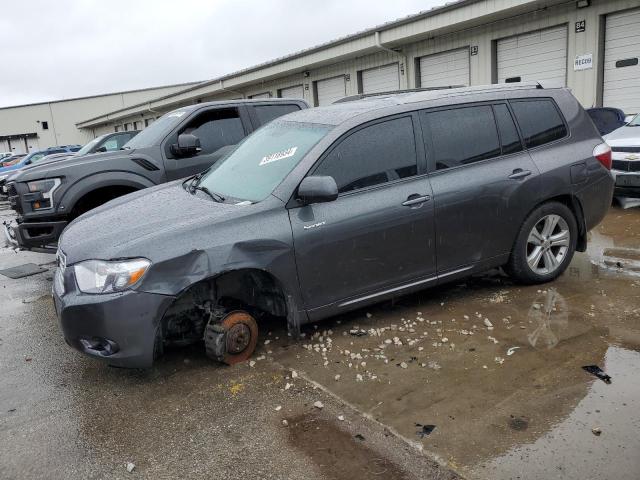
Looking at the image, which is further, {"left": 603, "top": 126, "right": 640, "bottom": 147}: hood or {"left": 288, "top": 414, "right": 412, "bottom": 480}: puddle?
{"left": 603, "top": 126, "right": 640, "bottom": 147}: hood

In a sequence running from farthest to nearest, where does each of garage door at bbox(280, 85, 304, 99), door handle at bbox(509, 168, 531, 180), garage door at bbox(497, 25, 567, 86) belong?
garage door at bbox(280, 85, 304, 99)
garage door at bbox(497, 25, 567, 86)
door handle at bbox(509, 168, 531, 180)

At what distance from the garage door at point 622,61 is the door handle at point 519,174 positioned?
8.54 m

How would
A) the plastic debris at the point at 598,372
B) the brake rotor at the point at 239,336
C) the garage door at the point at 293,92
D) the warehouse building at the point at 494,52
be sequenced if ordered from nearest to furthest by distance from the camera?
the plastic debris at the point at 598,372 < the brake rotor at the point at 239,336 < the warehouse building at the point at 494,52 < the garage door at the point at 293,92

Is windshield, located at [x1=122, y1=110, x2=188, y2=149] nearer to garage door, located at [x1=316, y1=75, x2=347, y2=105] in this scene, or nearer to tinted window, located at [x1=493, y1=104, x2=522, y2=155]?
tinted window, located at [x1=493, y1=104, x2=522, y2=155]

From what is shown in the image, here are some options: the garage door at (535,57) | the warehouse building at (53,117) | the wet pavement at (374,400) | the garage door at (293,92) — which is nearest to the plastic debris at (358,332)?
the wet pavement at (374,400)

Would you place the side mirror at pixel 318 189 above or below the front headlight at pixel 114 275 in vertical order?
above

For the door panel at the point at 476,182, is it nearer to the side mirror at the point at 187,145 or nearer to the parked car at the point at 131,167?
the side mirror at the point at 187,145

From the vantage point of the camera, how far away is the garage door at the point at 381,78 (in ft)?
55.4

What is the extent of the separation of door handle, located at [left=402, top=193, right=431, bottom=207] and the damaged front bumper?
1.91 meters

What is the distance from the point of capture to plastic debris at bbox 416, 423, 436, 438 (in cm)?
294

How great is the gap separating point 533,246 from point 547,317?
859 millimetres

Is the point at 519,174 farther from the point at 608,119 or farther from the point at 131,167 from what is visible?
the point at 608,119

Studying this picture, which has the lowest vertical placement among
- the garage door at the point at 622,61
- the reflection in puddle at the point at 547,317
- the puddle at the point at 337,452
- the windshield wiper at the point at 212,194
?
the puddle at the point at 337,452

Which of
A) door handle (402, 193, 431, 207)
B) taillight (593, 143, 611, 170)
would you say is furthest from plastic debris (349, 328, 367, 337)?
taillight (593, 143, 611, 170)
